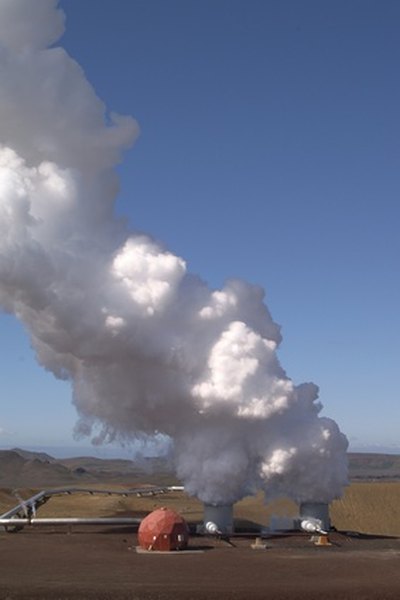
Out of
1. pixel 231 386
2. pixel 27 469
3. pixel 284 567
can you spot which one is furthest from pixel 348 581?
pixel 27 469

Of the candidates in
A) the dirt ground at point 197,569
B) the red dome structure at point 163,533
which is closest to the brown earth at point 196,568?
the dirt ground at point 197,569

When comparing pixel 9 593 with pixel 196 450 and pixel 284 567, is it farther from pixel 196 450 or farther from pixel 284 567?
pixel 196 450

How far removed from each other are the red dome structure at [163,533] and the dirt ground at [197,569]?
1.14m

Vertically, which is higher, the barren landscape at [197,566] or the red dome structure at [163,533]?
the red dome structure at [163,533]

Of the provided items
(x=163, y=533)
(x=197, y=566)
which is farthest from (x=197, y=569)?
(x=163, y=533)

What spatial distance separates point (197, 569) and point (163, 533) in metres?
8.22

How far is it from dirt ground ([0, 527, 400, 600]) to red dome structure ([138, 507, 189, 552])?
114 cm

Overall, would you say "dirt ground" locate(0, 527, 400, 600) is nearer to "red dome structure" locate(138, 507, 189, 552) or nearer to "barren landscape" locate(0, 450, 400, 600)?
"barren landscape" locate(0, 450, 400, 600)

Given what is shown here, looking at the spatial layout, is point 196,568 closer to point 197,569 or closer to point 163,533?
point 197,569

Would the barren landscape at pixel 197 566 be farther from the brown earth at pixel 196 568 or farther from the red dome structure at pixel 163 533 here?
the red dome structure at pixel 163 533

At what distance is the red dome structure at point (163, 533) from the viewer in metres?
50.3

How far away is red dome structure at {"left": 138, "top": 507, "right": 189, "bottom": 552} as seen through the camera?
1982 inches

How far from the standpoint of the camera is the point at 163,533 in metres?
50.4

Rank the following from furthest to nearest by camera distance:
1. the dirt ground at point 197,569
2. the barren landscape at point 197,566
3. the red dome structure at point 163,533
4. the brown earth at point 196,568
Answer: the red dome structure at point 163,533
the barren landscape at point 197,566
the brown earth at point 196,568
the dirt ground at point 197,569
